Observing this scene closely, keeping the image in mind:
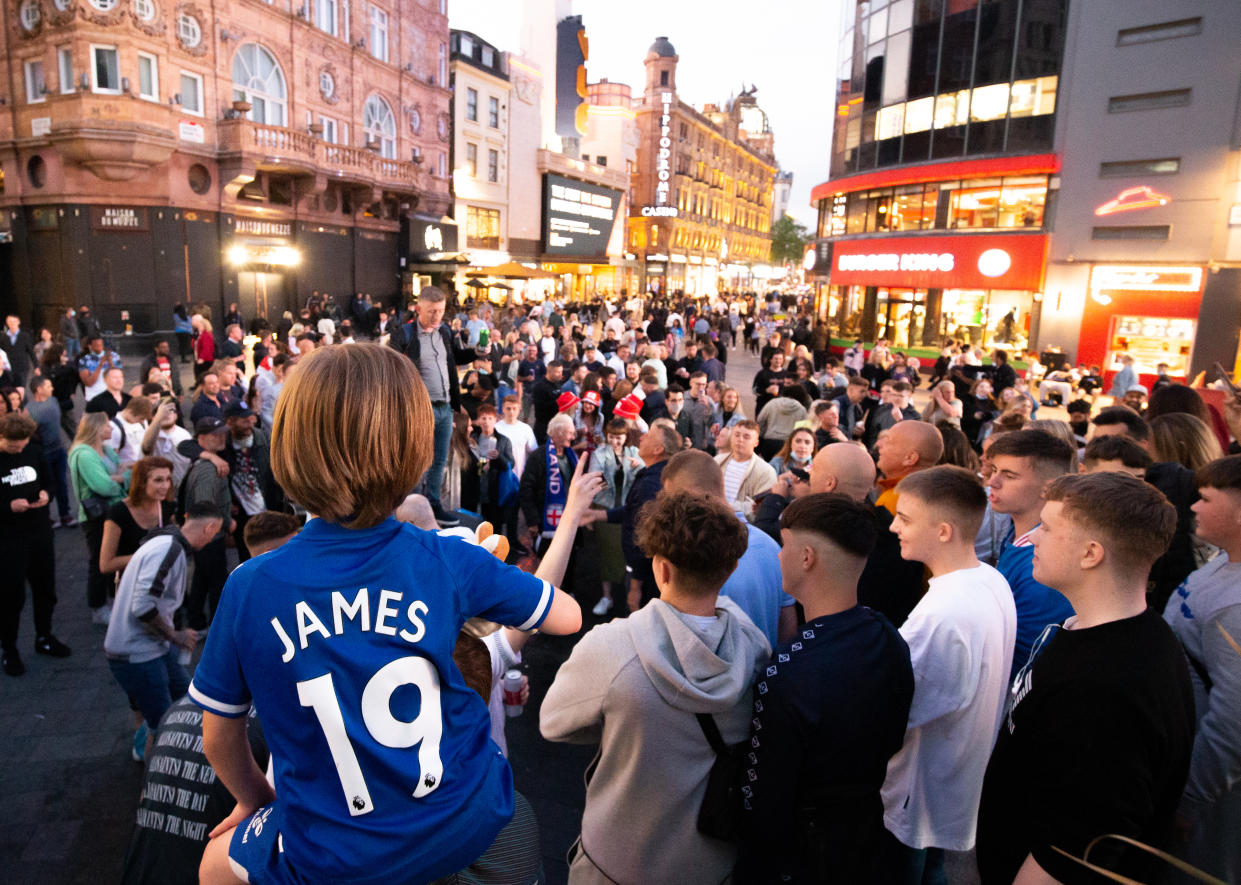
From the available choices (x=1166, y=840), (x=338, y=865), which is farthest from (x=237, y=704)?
(x=1166, y=840)

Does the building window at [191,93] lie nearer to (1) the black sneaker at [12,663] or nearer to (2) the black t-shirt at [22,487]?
(2) the black t-shirt at [22,487]

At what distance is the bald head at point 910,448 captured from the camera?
4383mm

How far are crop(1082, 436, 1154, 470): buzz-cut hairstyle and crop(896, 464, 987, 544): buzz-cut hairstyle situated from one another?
6.38 feet

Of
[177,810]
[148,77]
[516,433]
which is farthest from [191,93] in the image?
[177,810]

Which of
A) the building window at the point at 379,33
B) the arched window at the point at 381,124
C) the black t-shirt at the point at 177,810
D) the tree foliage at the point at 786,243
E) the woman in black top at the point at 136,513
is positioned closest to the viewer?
the black t-shirt at the point at 177,810

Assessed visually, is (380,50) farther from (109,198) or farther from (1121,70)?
(1121,70)

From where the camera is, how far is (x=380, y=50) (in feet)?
95.6

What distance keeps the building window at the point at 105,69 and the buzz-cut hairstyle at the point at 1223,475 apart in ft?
83.8

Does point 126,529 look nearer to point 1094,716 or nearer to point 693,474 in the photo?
point 693,474

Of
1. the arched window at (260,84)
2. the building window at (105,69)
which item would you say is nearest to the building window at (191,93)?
the arched window at (260,84)

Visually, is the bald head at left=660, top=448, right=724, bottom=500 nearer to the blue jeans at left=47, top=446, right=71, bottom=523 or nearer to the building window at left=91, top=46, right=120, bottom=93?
the blue jeans at left=47, top=446, right=71, bottom=523

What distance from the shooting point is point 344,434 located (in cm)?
148

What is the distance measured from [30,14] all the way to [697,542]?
27555 mm

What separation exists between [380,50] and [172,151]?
37.8 feet
